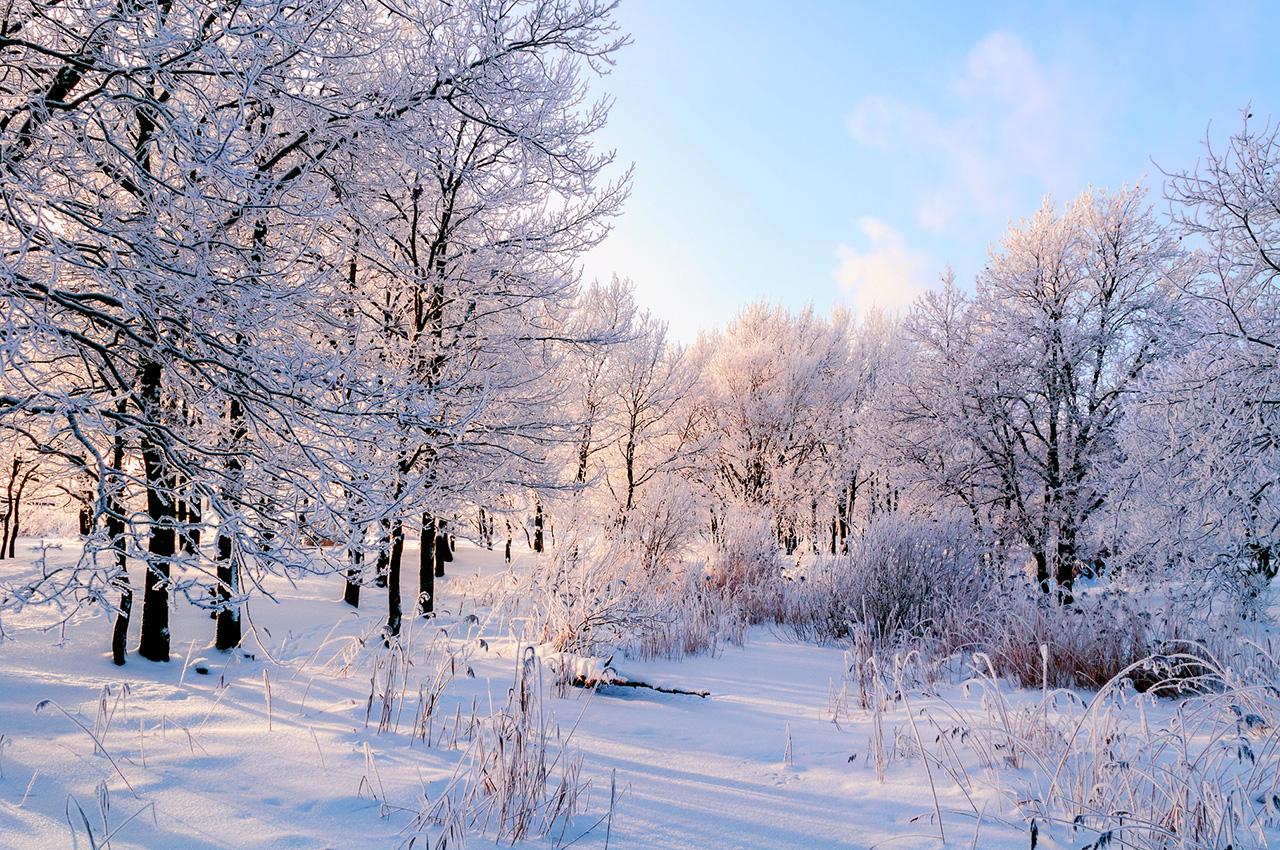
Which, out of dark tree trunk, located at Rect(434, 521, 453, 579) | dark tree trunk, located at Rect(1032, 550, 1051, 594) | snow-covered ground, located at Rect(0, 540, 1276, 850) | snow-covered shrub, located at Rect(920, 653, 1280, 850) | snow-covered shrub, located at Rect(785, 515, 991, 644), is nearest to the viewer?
snow-covered shrub, located at Rect(920, 653, 1280, 850)

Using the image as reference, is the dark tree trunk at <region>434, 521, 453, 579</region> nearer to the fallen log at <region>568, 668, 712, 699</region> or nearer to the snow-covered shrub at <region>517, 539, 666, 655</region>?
the snow-covered shrub at <region>517, 539, 666, 655</region>

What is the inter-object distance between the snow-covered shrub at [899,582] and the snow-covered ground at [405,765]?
2786 millimetres

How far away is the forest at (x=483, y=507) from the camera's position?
112 inches

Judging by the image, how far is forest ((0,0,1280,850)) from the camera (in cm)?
284

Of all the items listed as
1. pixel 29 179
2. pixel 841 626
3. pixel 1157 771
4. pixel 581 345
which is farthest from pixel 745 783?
pixel 581 345

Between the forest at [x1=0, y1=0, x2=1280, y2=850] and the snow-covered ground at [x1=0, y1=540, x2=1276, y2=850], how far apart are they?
31mm

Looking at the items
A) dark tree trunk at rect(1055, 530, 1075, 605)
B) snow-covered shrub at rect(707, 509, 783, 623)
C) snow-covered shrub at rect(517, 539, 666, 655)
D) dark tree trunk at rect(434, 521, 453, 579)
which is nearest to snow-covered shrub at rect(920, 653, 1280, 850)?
snow-covered shrub at rect(517, 539, 666, 655)

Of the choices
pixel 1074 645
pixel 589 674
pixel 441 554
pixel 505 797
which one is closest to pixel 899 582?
pixel 1074 645

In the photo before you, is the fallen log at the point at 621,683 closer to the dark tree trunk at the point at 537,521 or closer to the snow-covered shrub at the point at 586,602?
the snow-covered shrub at the point at 586,602

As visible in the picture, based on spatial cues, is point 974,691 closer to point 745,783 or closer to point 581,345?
point 745,783

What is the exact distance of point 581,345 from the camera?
9.45 metres

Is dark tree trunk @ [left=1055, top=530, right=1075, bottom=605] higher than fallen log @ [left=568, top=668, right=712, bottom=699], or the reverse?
dark tree trunk @ [left=1055, top=530, right=1075, bottom=605]

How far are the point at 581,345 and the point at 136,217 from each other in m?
5.96

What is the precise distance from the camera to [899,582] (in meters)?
8.59
